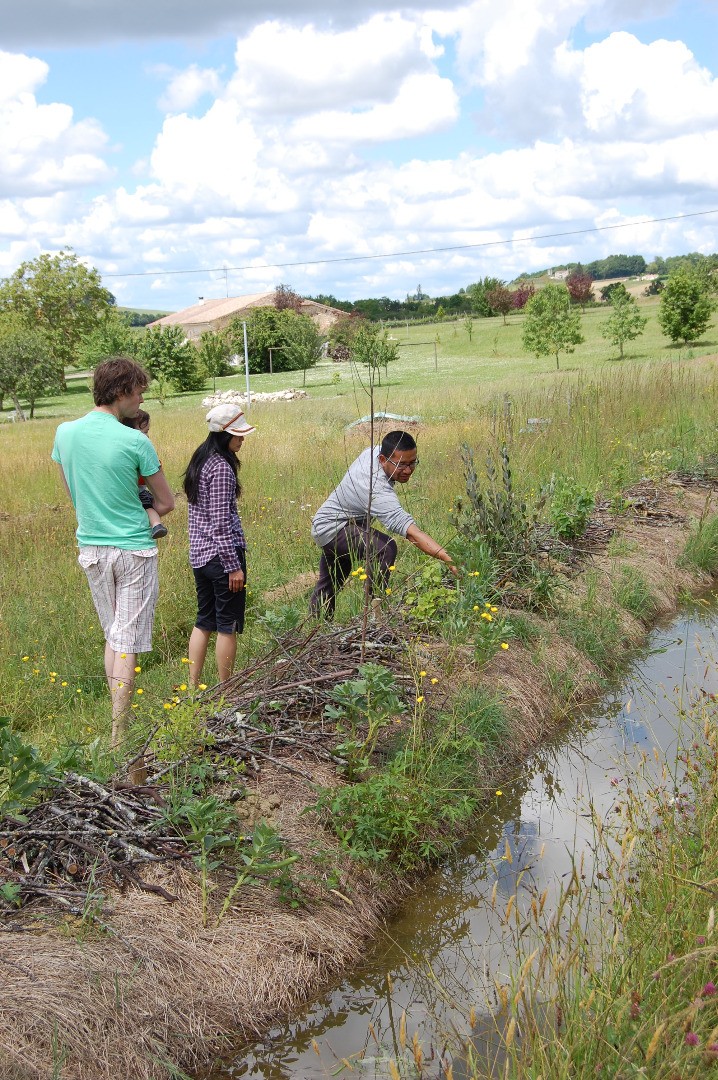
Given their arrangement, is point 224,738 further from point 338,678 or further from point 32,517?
point 32,517

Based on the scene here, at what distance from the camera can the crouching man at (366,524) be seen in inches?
214

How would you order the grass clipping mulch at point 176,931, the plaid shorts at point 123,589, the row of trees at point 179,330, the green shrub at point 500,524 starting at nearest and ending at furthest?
the grass clipping mulch at point 176,931, the plaid shorts at point 123,589, the green shrub at point 500,524, the row of trees at point 179,330

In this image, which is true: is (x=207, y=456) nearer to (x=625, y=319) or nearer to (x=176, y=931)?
(x=176, y=931)

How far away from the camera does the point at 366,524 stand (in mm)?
5797

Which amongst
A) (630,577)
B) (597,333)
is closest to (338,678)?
(630,577)

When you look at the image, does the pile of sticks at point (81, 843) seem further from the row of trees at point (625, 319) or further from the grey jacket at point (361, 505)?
the row of trees at point (625, 319)

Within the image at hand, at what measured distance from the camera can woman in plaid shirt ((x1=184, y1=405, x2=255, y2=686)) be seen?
16.7 ft

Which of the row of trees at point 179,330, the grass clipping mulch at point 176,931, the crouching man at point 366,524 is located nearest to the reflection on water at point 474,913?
the grass clipping mulch at point 176,931

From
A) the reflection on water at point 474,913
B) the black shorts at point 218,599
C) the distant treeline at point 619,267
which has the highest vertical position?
the distant treeline at point 619,267

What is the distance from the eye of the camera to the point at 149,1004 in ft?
10.1

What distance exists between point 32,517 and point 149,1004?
7544mm

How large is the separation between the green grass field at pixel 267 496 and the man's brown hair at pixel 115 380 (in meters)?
1.08

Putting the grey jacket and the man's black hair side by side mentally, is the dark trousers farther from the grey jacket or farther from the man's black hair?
the man's black hair

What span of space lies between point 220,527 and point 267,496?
210 inches
